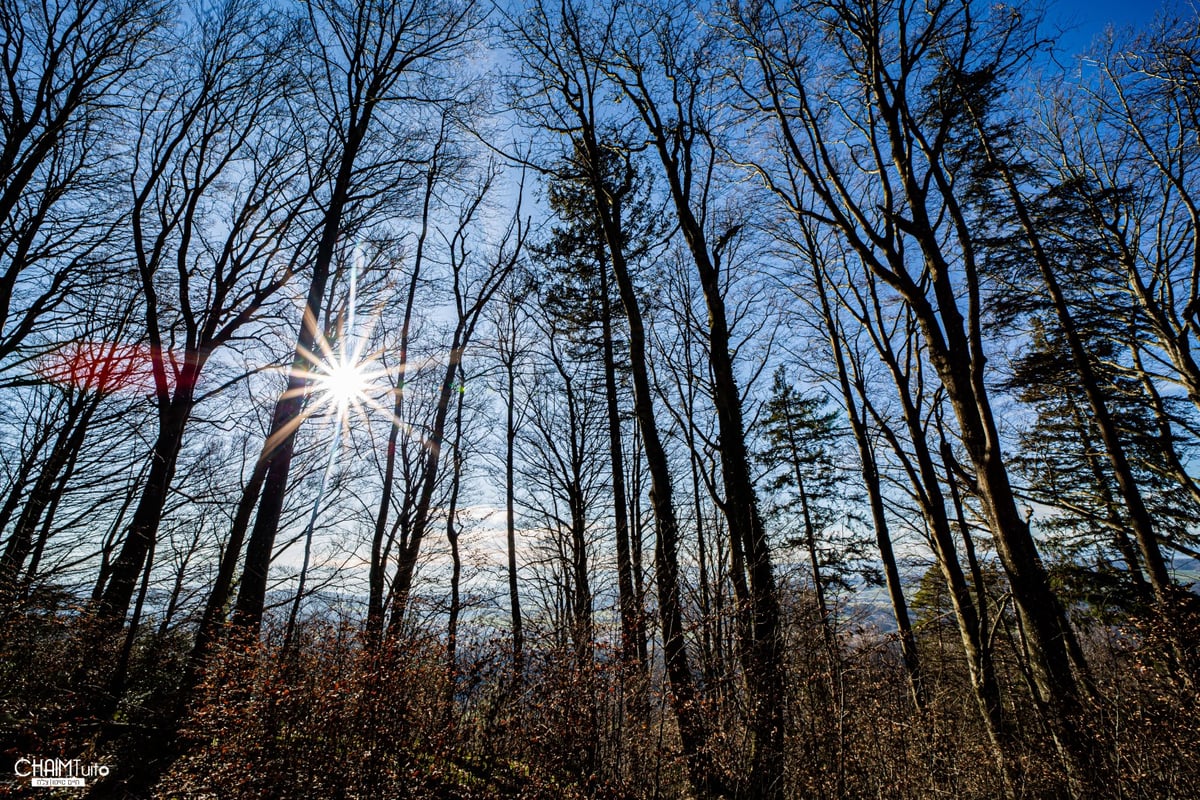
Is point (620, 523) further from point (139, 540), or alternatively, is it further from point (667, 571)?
point (139, 540)

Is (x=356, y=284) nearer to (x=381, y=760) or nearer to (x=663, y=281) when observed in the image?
(x=663, y=281)

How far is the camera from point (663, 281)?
10594mm

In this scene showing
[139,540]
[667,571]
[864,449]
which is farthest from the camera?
[864,449]

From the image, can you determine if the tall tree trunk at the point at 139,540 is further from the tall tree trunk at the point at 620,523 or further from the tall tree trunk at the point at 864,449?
the tall tree trunk at the point at 864,449

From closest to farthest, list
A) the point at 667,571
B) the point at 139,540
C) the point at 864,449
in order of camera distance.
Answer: the point at 667,571 → the point at 139,540 → the point at 864,449

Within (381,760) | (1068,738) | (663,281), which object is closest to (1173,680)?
(1068,738)

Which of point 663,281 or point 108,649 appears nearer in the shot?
point 108,649

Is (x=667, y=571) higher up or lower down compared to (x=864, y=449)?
lower down

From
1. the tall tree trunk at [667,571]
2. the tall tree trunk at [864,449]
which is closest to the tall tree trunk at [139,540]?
the tall tree trunk at [667,571]

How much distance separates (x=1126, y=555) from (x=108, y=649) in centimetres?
1989

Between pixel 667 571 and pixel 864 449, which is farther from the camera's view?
pixel 864 449

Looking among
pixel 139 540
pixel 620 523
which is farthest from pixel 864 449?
pixel 139 540

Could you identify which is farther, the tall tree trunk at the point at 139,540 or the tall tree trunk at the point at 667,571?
the tall tree trunk at the point at 139,540

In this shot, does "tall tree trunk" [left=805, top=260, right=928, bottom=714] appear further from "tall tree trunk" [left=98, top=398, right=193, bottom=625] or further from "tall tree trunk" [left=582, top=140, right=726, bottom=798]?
"tall tree trunk" [left=98, top=398, right=193, bottom=625]
